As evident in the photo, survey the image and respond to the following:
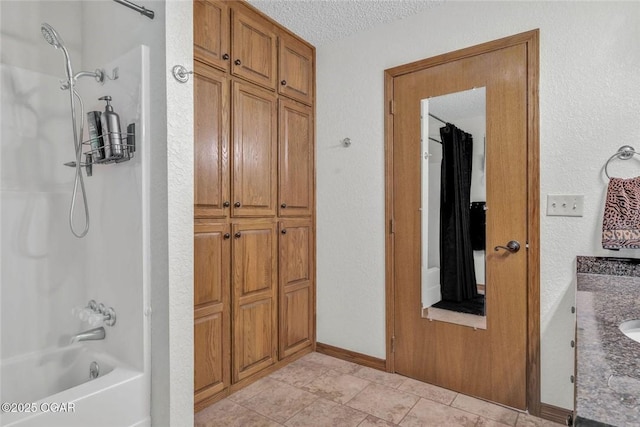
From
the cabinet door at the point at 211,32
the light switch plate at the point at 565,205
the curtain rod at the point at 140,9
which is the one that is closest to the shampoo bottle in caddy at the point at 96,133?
the curtain rod at the point at 140,9

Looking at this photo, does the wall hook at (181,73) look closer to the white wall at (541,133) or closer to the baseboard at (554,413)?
the white wall at (541,133)

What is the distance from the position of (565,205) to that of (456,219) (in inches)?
22.4

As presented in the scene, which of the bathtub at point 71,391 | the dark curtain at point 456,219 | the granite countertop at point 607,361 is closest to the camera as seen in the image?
the granite countertop at point 607,361

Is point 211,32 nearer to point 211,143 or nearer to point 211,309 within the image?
point 211,143

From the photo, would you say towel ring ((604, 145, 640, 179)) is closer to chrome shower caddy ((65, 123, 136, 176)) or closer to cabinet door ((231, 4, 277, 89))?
cabinet door ((231, 4, 277, 89))

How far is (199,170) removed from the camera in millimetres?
1982

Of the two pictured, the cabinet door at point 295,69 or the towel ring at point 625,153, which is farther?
the cabinet door at point 295,69

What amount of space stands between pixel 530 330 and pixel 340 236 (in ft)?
4.43

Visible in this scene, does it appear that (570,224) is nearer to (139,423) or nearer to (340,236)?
(340,236)

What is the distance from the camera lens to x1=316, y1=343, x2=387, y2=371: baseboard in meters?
2.52

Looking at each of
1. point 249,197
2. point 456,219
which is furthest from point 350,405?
point 249,197

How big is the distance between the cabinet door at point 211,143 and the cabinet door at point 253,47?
0.67 ft

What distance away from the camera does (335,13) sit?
2.36 m

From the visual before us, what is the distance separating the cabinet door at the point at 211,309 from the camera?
6.47 feet
